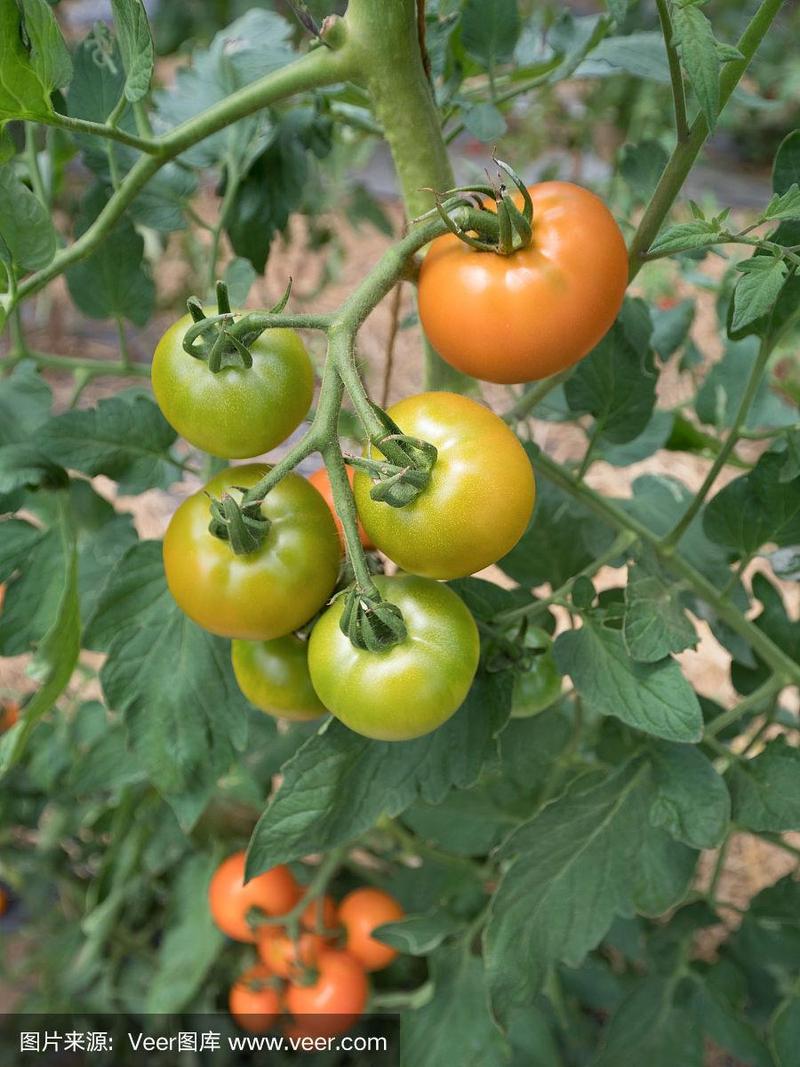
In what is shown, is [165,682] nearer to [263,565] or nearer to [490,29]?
[263,565]

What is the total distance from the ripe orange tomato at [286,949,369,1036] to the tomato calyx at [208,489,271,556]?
1.98 ft

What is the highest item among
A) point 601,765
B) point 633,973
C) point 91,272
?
point 91,272

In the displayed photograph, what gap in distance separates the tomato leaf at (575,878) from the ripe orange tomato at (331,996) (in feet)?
1.16

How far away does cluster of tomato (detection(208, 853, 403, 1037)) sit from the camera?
2.78 ft

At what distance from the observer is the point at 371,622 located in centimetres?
38

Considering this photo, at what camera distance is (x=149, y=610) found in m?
0.55

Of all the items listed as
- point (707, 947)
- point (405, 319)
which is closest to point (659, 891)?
point (405, 319)

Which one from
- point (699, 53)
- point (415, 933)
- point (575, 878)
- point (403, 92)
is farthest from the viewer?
point (415, 933)

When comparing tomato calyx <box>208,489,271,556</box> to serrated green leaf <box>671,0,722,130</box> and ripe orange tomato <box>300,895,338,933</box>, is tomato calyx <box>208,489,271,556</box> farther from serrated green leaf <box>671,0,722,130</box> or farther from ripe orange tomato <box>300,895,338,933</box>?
ripe orange tomato <box>300,895,338,933</box>

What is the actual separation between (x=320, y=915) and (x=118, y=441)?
1.71 ft

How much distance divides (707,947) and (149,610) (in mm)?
1087

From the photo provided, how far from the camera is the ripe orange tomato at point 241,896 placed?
844 millimetres

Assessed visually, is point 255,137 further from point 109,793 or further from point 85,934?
point 85,934

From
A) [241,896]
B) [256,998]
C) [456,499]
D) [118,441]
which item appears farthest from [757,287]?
[256,998]
